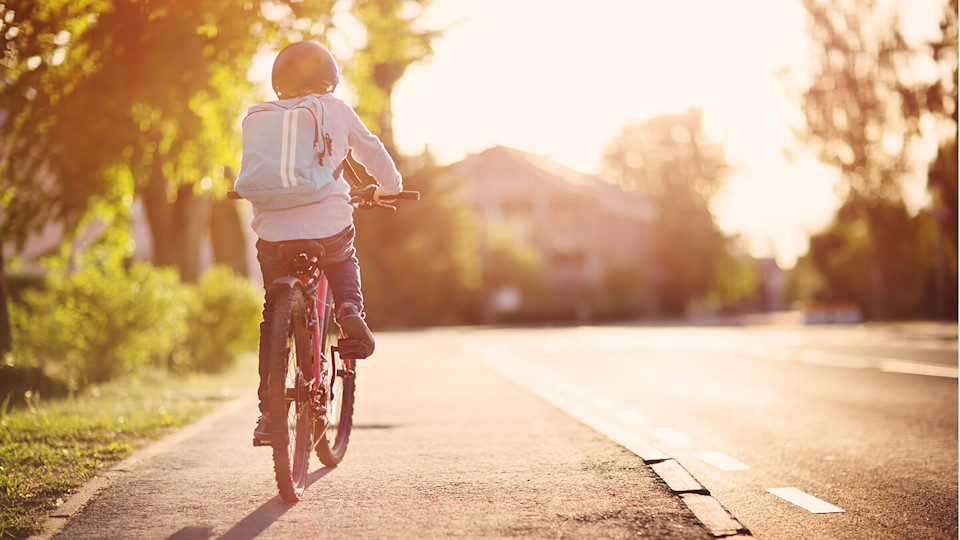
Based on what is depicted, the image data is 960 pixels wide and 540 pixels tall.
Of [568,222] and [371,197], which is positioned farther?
[568,222]

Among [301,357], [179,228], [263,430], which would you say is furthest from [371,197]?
[179,228]

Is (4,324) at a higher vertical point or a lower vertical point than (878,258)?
lower

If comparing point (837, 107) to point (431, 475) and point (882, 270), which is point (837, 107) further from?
point (431, 475)

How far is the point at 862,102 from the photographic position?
3250 cm

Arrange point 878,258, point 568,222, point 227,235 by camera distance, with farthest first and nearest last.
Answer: point 568,222 < point 878,258 < point 227,235

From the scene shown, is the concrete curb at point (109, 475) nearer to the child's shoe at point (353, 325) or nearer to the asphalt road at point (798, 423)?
the child's shoe at point (353, 325)

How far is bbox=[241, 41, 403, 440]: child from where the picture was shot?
4.79 m

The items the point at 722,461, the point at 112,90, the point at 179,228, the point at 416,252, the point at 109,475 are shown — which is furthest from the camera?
the point at 416,252

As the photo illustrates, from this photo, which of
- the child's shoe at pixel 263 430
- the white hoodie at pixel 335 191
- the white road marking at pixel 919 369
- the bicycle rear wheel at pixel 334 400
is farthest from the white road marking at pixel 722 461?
the white road marking at pixel 919 369

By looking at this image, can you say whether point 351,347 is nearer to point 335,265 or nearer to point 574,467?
point 335,265

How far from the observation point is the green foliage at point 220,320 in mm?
13148

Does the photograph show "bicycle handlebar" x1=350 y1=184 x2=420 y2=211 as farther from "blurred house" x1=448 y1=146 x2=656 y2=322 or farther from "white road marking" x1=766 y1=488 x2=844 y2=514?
"blurred house" x1=448 y1=146 x2=656 y2=322

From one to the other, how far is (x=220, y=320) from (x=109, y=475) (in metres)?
8.31

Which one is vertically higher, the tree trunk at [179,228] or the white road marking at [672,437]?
the tree trunk at [179,228]
